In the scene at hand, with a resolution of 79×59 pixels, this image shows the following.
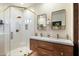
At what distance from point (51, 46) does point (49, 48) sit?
36mm

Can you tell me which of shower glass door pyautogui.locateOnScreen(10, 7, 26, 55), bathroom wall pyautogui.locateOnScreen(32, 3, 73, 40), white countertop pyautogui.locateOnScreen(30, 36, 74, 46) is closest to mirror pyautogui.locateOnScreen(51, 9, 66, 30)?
bathroom wall pyautogui.locateOnScreen(32, 3, 73, 40)

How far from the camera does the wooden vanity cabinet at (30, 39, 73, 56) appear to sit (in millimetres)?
1308

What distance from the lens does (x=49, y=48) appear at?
1.36 m

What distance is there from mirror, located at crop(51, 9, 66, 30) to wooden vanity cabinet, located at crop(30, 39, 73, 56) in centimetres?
24

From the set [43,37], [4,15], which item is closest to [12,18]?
[4,15]

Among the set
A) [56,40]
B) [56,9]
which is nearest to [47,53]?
[56,40]

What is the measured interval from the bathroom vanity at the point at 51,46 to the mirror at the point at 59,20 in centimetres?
18

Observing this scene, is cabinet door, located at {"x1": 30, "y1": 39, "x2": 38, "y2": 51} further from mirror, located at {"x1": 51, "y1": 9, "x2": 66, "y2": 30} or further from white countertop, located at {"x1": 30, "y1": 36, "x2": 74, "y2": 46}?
mirror, located at {"x1": 51, "y1": 9, "x2": 66, "y2": 30}

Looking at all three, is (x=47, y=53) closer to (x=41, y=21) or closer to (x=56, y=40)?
(x=56, y=40)

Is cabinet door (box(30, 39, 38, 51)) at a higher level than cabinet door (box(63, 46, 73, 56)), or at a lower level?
higher

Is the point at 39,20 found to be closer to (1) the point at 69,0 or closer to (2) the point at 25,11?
(2) the point at 25,11

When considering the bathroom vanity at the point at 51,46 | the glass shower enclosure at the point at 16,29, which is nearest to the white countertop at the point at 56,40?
the bathroom vanity at the point at 51,46

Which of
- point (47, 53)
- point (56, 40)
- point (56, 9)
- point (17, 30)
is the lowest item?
point (47, 53)

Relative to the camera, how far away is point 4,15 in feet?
4.36
